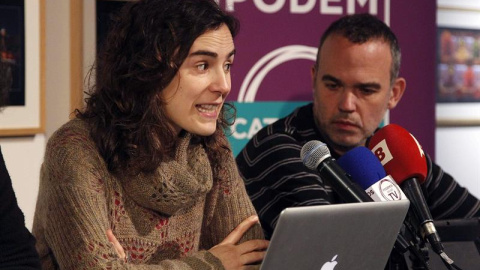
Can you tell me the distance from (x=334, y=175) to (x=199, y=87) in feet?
1.63

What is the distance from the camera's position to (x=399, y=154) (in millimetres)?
1908

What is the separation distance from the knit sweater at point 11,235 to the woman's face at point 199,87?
0.46 metres

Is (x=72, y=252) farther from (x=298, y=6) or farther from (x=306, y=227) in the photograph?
(x=298, y=6)

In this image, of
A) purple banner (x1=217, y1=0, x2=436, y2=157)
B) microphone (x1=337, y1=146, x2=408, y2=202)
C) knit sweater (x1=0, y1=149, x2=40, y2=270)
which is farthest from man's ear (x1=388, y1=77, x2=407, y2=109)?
knit sweater (x1=0, y1=149, x2=40, y2=270)

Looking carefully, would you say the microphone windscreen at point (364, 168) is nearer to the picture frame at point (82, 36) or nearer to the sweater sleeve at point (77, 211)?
the sweater sleeve at point (77, 211)

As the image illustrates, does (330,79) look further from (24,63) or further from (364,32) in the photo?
(24,63)

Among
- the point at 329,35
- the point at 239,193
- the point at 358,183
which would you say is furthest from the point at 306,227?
the point at 329,35

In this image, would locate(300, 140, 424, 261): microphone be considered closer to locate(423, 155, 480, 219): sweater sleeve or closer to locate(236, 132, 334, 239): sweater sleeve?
locate(236, 132, 334, 239): sweater sleeve

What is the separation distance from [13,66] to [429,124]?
1.75m

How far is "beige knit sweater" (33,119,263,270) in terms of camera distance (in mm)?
1880

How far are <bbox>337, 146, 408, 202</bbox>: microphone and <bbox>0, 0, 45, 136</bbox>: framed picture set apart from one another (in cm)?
150

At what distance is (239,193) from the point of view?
2285mm

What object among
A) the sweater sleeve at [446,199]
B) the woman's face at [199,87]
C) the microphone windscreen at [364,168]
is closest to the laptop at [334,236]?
the microphone windscreen at [364,168]

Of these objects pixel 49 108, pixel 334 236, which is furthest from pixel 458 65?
pixel 334 236
